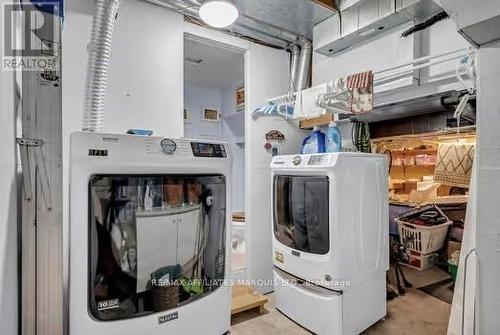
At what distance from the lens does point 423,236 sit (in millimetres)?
3617

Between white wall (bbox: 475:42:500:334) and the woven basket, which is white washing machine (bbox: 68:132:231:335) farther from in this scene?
white wall (bbox: 475:42:500:334)

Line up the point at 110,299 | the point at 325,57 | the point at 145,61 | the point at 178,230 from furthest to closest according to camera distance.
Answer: the point at 325,57 → the point at 145,61 → the point at 178,230 → the point at 110,299

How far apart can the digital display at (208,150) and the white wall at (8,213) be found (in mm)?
646

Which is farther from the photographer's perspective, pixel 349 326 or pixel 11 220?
pixel 349 326

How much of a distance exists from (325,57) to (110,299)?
296 cm

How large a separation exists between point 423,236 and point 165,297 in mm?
3493

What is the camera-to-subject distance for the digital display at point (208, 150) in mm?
1320

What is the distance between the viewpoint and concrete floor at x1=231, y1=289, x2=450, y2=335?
2346 millimetres

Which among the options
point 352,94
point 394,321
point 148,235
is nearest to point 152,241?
point 148,235

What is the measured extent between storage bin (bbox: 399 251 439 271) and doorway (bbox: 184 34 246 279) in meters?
2.23

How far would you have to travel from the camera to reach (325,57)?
3.12m


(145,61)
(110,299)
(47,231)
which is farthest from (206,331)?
(145,61)

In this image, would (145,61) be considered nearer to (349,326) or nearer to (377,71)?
(377,71)

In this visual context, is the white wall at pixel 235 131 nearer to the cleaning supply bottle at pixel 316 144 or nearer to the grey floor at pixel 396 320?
the cleaning supply bottle at pixel 316 144
